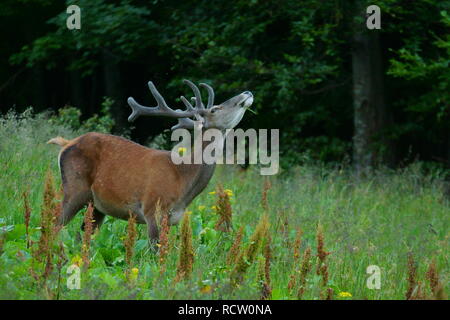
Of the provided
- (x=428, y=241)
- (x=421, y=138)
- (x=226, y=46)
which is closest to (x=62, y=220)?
(x=428, y=241)

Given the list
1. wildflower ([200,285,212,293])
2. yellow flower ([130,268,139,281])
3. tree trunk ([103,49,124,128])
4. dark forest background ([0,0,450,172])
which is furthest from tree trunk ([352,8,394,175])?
wildflower ([200,285,212,293])

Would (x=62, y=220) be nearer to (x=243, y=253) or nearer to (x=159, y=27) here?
(x=243, y=253)

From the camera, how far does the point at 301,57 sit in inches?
491

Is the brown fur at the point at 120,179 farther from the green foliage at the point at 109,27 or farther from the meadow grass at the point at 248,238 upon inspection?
the green foliage at the point at 109,27

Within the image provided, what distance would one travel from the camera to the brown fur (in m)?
6.65

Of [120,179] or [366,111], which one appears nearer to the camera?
[120,179]

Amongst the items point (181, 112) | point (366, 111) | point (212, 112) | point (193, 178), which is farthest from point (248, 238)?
point (366, 111)

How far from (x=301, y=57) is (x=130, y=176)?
6.25 m

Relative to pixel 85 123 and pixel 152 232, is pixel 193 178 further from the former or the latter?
pixel 85 123

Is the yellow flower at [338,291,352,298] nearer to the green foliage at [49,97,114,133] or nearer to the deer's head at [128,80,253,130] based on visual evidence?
the deer's head at [128,80,253,130]

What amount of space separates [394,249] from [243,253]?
→ 9.52 feet

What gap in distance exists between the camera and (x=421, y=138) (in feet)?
49.7

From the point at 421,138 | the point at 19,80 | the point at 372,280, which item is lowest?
the point at 372,280

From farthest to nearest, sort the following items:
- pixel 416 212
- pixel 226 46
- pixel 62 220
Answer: pixel 226 46, pixel 416 212, pixel 62 220
